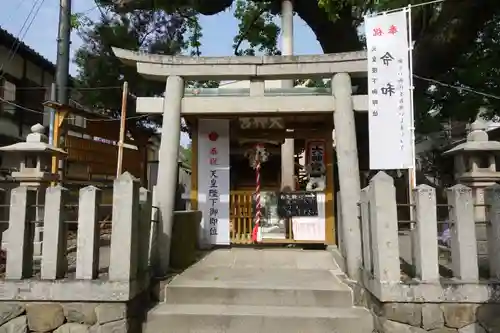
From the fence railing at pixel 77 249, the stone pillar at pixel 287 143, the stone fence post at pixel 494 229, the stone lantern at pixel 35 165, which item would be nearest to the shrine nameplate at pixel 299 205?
the stone pillar at pixel 287 143

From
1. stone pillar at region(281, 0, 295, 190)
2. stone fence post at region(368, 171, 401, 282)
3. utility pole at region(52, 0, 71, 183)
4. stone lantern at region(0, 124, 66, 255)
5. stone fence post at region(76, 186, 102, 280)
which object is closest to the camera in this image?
stone fence post at region(368, 171, 401, 282)

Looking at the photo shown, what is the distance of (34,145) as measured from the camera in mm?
7762

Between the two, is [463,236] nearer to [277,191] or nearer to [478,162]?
[478,162]

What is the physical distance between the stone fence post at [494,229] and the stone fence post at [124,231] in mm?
4242

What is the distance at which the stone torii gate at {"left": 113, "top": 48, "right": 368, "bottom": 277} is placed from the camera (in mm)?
6703

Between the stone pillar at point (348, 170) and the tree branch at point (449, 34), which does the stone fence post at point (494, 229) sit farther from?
the tree branch at point (449, 34)

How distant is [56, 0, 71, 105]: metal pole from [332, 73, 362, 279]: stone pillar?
7.14m

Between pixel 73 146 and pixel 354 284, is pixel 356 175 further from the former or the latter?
pixel 73 146

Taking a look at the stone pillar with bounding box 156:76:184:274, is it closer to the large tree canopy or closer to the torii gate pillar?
the torii gate pillar

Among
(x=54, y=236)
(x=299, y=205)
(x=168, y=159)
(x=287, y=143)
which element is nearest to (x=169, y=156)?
(x=168, y=159)

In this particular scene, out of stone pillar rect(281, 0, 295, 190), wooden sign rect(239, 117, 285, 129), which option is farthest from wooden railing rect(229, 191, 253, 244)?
wooden sign rect(239, 117, 285, 129)

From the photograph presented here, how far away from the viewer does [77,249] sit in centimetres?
496

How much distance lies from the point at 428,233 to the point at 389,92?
8.03ft

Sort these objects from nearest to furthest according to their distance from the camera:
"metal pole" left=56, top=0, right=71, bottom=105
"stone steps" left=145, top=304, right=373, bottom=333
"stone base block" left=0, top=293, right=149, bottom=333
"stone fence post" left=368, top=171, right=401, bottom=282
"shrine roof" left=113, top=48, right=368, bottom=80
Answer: "stone fence post" left=368, top=171, right=401, bottom=282 < "stone base block" left=0, top=293, right=149, bottom=333 < "stone steps" left=145, top=304, right=373, bottom=333 < "shrine roof" left=113, top=48, right=368, bottom=80 < "metal pole" left=56, top=0, right=71, bottom=105
